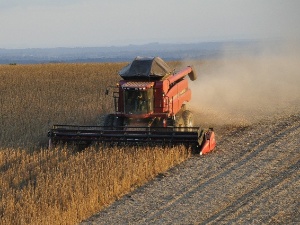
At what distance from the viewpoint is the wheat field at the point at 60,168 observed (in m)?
7.85

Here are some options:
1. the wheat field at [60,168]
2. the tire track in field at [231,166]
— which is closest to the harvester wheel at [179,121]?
the wheat field at [60,168]

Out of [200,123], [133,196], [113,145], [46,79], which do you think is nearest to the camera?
[133,196]

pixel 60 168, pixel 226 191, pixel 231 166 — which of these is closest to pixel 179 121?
pixel 231 166

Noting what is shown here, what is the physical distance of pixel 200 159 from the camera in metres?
11.3

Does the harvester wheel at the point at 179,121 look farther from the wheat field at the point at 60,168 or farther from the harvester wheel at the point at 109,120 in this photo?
the harvester wheel at the point at 109,120

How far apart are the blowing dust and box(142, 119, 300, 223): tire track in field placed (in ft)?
5.86

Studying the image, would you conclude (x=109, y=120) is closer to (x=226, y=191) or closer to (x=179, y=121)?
(x=179, y=121)

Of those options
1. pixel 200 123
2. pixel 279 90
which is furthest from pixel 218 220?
pixel 279 90

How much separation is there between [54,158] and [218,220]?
177 inches

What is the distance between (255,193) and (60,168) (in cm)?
365

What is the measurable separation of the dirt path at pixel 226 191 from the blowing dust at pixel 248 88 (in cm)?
398

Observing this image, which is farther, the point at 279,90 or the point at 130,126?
the point at 279,90

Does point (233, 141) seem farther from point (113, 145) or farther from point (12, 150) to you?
point (12, 150)

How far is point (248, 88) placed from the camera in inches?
858
